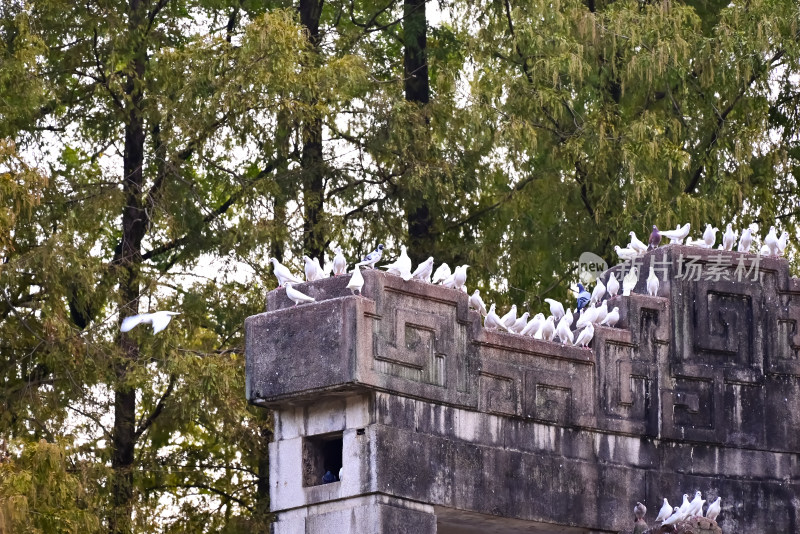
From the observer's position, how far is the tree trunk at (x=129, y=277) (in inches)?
963

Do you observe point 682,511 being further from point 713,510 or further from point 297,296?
point 297,296

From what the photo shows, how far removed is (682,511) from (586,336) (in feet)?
6.72

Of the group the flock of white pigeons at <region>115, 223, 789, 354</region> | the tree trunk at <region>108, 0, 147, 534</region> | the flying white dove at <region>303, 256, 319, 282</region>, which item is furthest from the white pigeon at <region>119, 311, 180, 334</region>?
the tree trunk at <region>108, 0, 147, 534</region>

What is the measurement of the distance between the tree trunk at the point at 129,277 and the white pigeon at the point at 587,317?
6.87 meters

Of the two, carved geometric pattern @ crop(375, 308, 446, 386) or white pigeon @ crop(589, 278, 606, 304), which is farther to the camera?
white pigeon @ crop(589, 278, 606, 304)

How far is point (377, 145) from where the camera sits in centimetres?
2648

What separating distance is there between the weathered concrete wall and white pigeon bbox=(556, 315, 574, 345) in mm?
171

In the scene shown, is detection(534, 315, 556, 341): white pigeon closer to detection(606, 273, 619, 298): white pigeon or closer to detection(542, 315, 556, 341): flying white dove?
detection(542, 315, 556, 341): flying white dove

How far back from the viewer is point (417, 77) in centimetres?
2816

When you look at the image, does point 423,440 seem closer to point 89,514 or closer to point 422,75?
point 89,514

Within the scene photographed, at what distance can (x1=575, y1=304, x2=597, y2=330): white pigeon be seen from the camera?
63.1ft

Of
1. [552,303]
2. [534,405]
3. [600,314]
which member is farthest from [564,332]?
[552,303]

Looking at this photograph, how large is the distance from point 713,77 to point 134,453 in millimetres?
8904

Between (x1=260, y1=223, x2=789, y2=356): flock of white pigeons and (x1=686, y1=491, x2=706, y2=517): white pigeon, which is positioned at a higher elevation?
(x1=260, y1=223, x2=789, y2=356): flock of white pigeons
